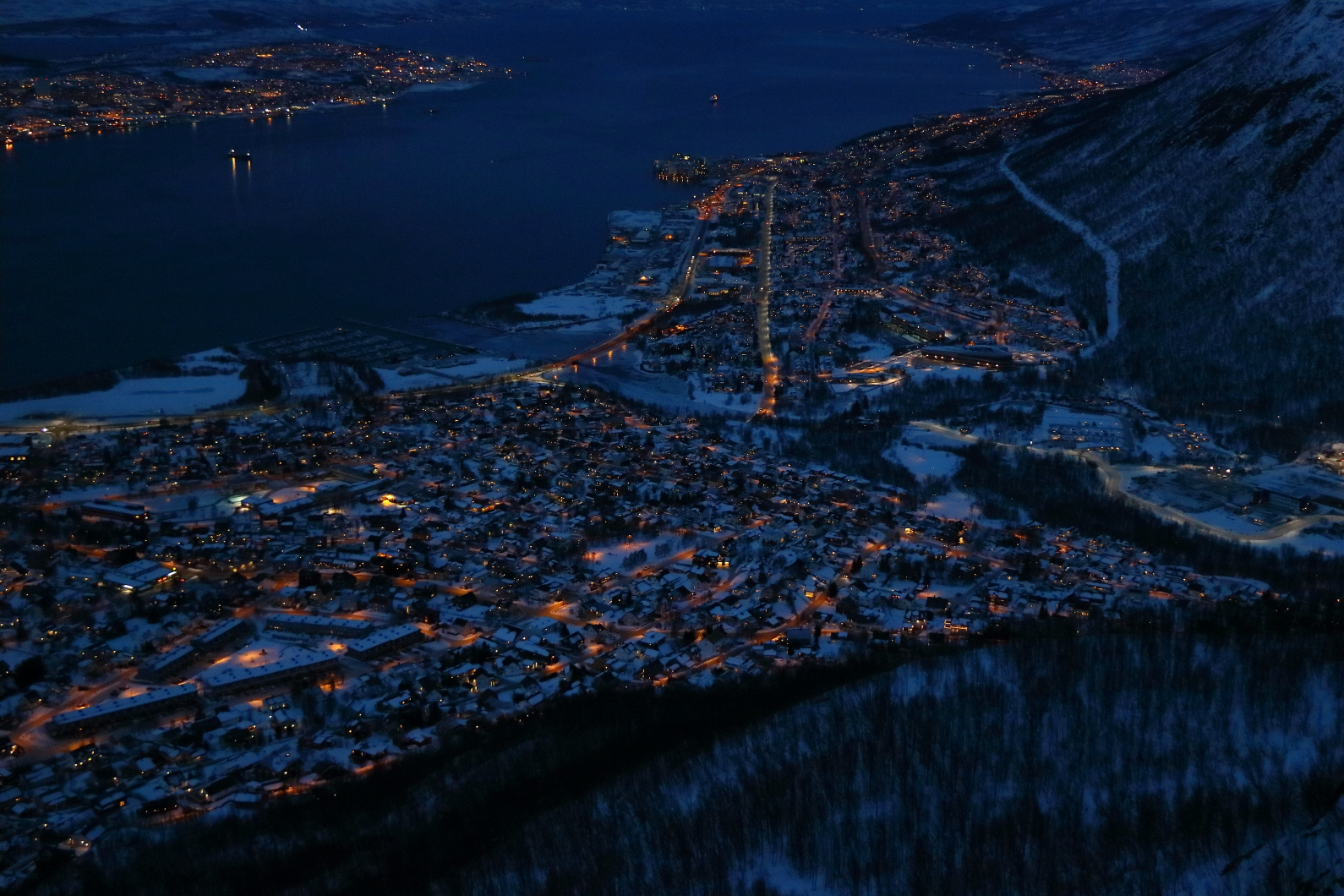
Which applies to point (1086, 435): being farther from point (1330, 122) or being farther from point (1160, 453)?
point (1330, 122)

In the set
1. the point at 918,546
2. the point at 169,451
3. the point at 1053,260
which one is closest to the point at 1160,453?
the point at 918,546

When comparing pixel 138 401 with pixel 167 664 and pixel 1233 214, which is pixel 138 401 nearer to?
pixel 167 664

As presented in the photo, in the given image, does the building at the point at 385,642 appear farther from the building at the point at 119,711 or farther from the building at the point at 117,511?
the building at the point at 117,511

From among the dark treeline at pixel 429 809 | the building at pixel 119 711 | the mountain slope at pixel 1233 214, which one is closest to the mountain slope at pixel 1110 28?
the mountain slope at pixel 1233 214

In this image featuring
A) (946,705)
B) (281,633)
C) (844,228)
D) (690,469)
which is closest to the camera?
(946,705)

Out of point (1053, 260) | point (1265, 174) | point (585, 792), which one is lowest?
point (585, 792)
